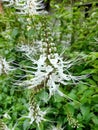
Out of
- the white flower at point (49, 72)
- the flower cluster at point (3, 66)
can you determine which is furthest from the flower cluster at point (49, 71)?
the flower cluster at point (3, 66)

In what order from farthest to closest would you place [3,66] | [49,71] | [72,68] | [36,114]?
[72,68] → [3,66] → [36,114] → [49,71]

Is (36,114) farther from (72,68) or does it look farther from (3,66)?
(72,68)

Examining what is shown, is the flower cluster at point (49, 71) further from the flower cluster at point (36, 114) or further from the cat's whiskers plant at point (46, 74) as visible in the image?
the flower cluster at point (36, 114)

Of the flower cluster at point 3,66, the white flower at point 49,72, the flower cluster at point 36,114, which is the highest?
the white flower at point 49,72

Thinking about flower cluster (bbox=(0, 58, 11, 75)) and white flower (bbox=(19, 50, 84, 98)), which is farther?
flower cluster (bbox=(0, 58, 11, 75))

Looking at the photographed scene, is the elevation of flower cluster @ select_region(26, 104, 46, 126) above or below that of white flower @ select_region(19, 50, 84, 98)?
below

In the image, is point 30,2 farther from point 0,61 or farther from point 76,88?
point 76,88

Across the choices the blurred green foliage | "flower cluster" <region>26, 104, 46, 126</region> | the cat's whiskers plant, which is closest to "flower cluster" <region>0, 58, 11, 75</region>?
the blurred green foliage

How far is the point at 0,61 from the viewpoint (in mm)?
2684

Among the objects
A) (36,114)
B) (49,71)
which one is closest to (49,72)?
(49,71)

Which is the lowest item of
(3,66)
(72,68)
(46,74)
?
(72,68)

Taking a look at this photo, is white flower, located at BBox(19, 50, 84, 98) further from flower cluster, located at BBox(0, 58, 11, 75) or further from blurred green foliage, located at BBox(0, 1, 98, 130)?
flower cluster, located at BBox(0, 58, 11, 75)

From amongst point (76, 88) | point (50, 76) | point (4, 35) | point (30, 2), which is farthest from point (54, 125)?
point (4, 35)

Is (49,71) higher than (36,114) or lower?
higher
